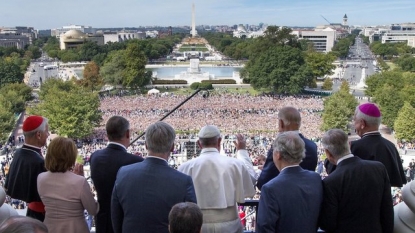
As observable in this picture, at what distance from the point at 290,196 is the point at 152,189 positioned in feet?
2.61

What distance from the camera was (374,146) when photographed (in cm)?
329

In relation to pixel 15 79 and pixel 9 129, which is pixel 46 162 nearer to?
pixel 9 129

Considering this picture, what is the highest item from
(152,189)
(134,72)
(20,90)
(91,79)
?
(152,189)

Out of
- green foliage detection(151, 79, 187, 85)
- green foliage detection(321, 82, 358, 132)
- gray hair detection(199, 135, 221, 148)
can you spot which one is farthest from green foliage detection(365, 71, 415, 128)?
gray hair detection(199, 135, 221, 148)

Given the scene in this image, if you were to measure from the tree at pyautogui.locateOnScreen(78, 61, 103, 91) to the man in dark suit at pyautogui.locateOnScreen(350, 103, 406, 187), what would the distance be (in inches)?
1188

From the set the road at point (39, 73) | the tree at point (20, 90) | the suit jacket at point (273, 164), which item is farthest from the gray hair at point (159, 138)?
the road at point (39, 73)

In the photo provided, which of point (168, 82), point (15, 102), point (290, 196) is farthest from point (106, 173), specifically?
point (168, 82)

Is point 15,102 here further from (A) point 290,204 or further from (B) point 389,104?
(A) point 290,204

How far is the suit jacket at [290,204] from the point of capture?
8.61 ft

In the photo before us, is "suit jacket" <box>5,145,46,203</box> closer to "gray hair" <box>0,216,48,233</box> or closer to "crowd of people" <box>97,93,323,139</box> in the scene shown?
"gray hair" <box>0,216,48,233</box>

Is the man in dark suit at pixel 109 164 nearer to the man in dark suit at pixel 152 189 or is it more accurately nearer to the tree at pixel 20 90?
the man in dark suit at pixel 152 189

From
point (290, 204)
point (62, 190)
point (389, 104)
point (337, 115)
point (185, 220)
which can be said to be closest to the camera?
point (185, 220)

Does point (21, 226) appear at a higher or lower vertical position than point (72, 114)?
higher

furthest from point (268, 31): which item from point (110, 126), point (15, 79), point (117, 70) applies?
point (110, 126)
